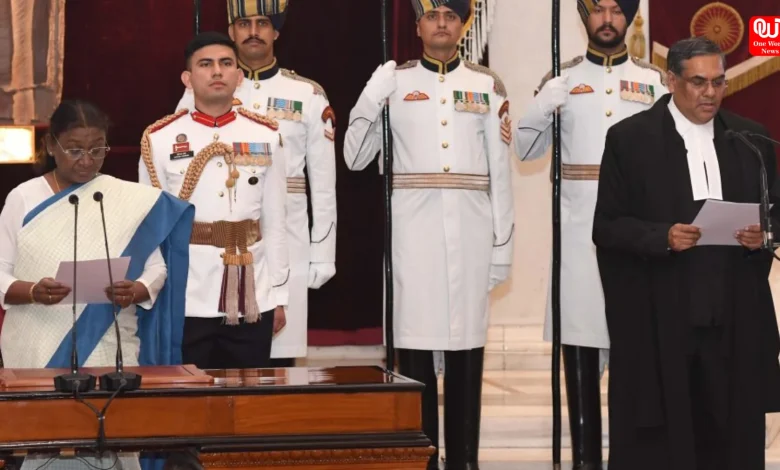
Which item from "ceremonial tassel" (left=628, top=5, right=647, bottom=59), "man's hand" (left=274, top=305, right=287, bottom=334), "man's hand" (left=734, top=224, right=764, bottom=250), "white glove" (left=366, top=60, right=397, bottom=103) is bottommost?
"man's hand" (left=274, top=305, right=287, bottom=334)

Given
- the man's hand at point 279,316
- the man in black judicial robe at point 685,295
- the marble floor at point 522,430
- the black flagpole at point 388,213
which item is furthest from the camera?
the marble floor at point 522,430

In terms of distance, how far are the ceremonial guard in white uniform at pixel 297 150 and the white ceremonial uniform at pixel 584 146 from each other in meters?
0.77

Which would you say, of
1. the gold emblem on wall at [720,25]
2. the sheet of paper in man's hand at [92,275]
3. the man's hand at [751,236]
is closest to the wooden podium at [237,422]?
the sheet of paper in man's hand at [92,275]

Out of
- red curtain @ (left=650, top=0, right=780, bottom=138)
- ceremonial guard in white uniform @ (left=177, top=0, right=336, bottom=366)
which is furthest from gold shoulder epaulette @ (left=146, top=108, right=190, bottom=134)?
red curtain @ (left=650, top=0, right=780, bottom=138)

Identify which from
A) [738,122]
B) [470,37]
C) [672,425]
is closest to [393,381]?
[672,425]

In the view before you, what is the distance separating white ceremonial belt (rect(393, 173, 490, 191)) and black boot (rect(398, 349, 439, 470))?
2.05ft

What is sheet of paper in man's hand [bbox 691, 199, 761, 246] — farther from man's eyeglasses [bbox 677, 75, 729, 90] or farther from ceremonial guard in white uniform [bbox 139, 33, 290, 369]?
ceremonial guard in white uniform [bbox 139, 33, 290, 369]

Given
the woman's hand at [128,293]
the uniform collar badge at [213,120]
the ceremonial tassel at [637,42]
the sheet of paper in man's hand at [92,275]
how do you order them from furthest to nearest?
the ceremonial tassel at [637,42], the uniform collar badge at [213,120], the woman's hand at [128,293], the sheet of paper in man's hand at [92,275]

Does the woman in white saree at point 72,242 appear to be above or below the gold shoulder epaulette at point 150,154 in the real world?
below

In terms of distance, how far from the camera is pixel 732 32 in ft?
24.6

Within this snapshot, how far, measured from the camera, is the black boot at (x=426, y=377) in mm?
5023

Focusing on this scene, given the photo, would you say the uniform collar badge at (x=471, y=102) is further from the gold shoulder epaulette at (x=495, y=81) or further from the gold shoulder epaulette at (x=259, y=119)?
the gold shoulder epaulette at (x=259, y=119)

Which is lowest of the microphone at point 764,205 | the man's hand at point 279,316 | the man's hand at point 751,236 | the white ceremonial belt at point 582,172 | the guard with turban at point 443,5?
the man's hand at point 279,316

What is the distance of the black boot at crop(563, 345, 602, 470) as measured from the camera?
5.11 metres
